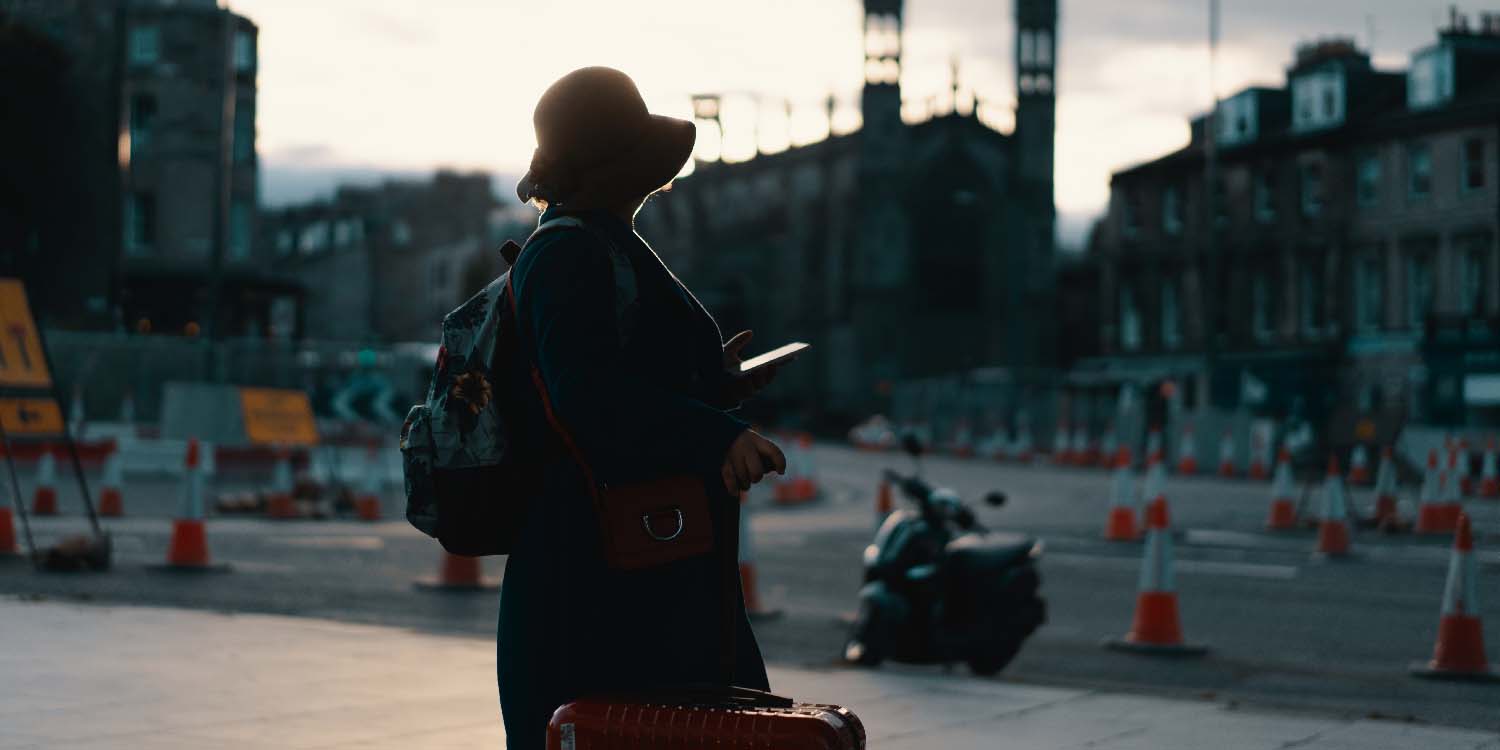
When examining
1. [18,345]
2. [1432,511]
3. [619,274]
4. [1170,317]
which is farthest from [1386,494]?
[1170,317]

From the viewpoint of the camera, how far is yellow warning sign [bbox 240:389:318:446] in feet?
69.4

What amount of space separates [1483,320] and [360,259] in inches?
2734

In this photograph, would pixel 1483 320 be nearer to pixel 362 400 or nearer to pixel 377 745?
pixel 362 400

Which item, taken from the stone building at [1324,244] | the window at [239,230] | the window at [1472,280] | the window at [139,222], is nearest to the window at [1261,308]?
the stone building at [1324,244]

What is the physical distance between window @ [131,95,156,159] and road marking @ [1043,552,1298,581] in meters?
43.1

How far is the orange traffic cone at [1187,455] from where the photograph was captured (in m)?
37.1

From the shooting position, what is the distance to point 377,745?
630 centimetres

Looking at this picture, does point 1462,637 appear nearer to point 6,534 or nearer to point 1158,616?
point 1158,616

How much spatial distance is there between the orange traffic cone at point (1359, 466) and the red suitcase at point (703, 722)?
A: 31.0 metres

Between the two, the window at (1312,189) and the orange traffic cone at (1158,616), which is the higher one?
the window at (1312,189)

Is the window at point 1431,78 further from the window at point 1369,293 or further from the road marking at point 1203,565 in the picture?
the road marking at point 1203,565

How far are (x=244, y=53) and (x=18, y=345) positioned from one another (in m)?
46.2

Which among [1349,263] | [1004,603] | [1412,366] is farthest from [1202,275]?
[1004,603]

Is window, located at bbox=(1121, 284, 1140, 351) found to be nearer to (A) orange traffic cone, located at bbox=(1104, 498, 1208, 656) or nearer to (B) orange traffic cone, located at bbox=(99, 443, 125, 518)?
(B) orange traffic cone, located at bbox=(99, 443, 125, 518)
